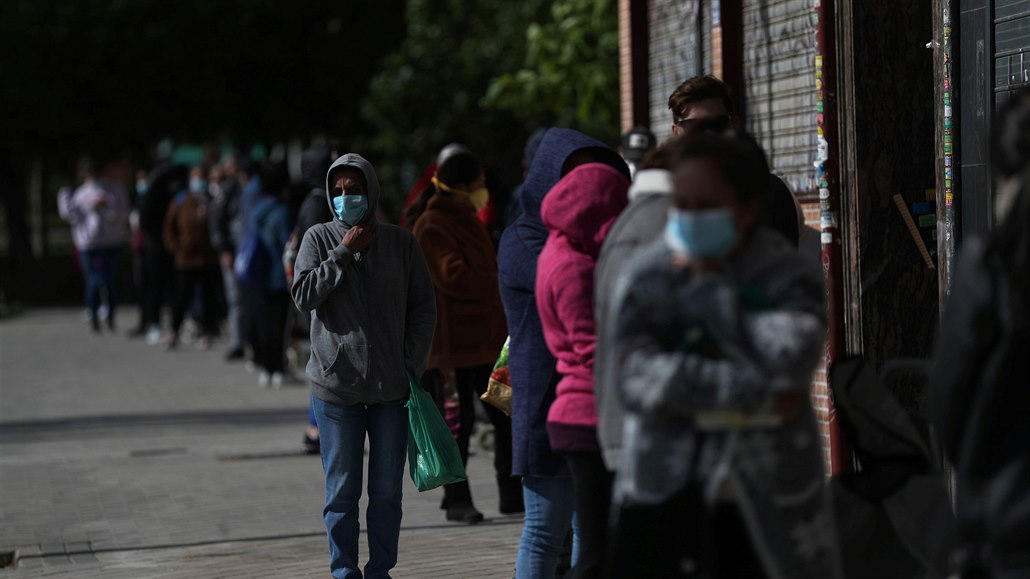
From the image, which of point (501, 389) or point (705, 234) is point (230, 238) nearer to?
point (501, 389)

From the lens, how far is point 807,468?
3.96 metres

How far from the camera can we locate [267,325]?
1521 cm

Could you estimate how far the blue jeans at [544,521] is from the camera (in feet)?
18.2

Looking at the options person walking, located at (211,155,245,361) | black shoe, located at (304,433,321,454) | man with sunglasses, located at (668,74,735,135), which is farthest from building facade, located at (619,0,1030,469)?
person walking, located at (211,155,245,361)

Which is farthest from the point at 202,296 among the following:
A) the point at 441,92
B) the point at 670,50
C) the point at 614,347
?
the point at 614,347

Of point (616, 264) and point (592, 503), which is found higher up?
point (616, 264)

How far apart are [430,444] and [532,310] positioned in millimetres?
1139

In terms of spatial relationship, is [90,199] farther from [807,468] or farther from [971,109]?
[807,468]

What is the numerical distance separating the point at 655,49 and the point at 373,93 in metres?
12.2

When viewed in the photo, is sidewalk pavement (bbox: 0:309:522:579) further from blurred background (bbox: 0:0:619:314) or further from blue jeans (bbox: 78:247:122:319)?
blurred background (bbox: 0:0:619:314)

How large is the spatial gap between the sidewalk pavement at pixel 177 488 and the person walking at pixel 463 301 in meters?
0.37

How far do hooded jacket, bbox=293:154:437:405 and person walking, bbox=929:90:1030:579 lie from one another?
2911 millimetres

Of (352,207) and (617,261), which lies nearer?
(617,261)

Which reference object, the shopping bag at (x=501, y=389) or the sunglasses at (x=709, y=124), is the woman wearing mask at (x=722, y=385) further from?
the shopping bag at (x=501, y=389)
